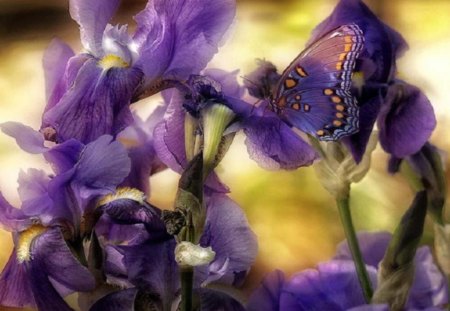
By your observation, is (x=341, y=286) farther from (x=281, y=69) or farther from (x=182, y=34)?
(x=281, y=69)

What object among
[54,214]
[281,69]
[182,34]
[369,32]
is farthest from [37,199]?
[281,69]

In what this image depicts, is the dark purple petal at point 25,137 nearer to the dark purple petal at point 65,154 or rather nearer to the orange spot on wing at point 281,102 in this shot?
the dark purple petal at point 65,154

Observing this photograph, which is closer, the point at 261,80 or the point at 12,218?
the point at 12,218

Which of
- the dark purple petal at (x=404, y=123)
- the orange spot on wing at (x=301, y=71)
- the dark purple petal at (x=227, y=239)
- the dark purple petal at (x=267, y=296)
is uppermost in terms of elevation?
the orange spot on wing at (x=301, y=71)

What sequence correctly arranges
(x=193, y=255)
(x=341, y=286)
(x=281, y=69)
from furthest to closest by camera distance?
(x=281, y=69), (x=341, y=286), (x=193, y=255)

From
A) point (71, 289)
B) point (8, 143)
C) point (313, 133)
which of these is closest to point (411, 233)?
point (313, 133)

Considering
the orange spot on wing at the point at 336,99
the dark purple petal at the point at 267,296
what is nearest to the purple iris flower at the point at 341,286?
the dark purple petal at the point at 267,296
